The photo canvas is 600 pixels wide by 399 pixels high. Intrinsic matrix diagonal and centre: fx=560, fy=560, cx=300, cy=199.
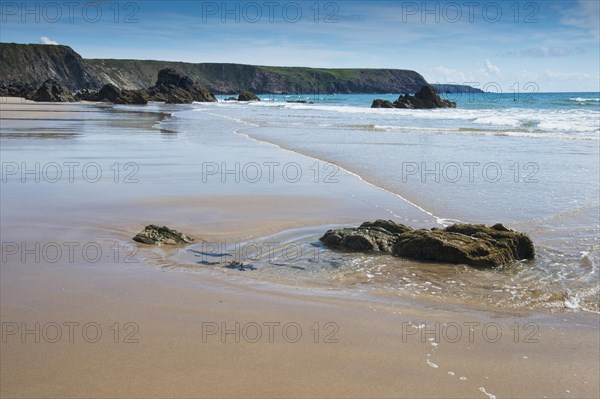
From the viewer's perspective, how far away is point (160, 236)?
668 cm

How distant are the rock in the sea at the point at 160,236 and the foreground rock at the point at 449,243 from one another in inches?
Result: 68.1

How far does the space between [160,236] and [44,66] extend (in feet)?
449

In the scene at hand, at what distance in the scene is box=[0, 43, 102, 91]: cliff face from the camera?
400 feet

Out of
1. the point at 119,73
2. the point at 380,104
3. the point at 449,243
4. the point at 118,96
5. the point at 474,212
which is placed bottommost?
the point at 449,243

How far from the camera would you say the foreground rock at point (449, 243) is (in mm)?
6195

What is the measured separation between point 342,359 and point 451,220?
16.2ft

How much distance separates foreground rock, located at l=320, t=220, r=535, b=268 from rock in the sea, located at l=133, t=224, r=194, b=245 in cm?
173

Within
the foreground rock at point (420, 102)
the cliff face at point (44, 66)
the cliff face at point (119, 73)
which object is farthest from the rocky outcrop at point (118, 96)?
the cliff face at point (44, 66)

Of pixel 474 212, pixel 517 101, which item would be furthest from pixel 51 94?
pixel 474 212

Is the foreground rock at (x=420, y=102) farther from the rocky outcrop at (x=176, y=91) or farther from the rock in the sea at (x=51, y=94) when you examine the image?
the rock in the sea at (x=51, y=94)

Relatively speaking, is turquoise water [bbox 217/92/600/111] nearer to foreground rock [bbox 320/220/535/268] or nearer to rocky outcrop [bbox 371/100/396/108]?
rocky outcrop [bbox 371/100/396/108]

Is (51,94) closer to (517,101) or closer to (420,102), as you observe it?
(420,102)

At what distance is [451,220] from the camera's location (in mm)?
8258

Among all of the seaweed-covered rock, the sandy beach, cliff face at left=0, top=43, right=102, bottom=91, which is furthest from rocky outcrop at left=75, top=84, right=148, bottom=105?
the seaweed-covered rock
